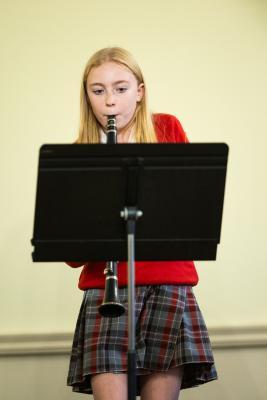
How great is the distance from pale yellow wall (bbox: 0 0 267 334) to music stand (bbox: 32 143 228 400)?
107 centimetres

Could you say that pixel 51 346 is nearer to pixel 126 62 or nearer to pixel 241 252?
pixel 241 252

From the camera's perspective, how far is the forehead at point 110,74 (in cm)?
161

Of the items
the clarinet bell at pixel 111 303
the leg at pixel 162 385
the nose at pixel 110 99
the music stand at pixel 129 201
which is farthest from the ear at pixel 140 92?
the leg at pixel 162 385

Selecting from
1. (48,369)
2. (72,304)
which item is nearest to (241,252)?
(72,304)

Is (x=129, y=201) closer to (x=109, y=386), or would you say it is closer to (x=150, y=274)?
(x=150, y=274)

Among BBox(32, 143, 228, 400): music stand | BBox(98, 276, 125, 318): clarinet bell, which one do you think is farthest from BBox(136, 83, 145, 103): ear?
BBox(98, 276, 125, 318): clarinet bell

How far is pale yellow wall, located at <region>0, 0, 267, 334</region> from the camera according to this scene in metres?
2.35

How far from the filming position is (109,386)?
1446 mm

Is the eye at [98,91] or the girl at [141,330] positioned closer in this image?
the girl at [141,330]

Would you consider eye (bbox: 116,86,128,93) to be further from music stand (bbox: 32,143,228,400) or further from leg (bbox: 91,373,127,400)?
leg (bbox: 91,373,127,400)

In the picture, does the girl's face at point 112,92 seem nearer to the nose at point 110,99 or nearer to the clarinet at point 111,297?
the nose at point 110,99

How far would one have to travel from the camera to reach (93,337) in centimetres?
150

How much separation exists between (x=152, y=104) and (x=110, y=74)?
35.5 inches

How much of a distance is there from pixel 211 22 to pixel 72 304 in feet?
4.33
